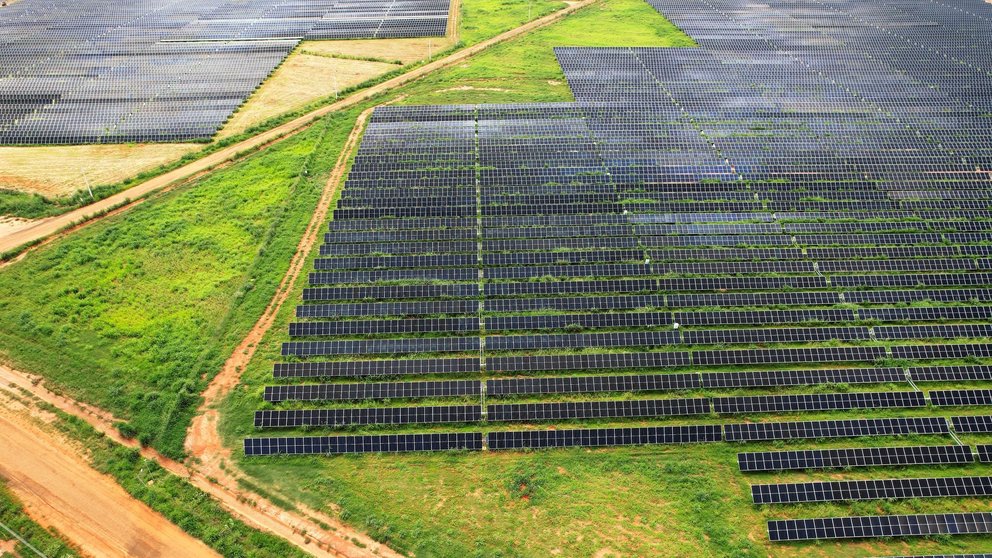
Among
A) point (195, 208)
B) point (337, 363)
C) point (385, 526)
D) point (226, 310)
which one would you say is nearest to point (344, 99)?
point (195, 208)

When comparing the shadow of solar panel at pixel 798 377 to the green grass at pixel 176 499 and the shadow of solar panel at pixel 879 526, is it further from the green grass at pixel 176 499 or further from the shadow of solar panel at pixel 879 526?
the green grass at pixel 176 499

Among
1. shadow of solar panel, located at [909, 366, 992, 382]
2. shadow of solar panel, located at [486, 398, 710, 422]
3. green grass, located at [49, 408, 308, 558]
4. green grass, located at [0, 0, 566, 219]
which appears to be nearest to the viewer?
green grass, located at [49, 408, 308, 558]

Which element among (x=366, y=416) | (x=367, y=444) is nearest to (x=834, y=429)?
(x=367, y=444)

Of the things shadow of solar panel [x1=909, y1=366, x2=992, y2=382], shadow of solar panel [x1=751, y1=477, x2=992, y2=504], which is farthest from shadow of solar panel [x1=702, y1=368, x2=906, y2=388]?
shadow of solar panel [x1=751, y1=477, x2=992, y2=504]

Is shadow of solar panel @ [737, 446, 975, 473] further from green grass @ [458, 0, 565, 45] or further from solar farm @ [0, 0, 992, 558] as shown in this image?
green grass @ [458, 0, 565, 45]

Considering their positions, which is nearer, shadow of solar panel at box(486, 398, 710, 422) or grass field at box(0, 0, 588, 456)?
shadow of solar panel at box(486, 398, 710, 422)

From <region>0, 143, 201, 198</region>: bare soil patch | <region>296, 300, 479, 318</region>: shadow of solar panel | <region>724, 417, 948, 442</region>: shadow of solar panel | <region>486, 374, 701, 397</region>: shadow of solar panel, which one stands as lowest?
<region>724, 417, 948, 442</region>: shadow of solar panel

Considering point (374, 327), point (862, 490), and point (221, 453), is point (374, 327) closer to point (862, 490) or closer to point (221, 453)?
point (221, 453)
